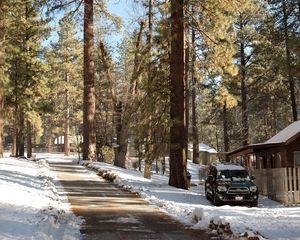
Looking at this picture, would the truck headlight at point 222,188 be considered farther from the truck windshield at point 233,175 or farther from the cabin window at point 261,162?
the cabin window at point 261,162

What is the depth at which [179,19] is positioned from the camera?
21.4 m

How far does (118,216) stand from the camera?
13.1 m

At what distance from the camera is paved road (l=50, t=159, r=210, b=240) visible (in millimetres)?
10367

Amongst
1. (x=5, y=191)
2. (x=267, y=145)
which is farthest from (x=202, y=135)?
(x=5, y=191)

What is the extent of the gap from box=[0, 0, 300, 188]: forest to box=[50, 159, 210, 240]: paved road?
452 centimetres

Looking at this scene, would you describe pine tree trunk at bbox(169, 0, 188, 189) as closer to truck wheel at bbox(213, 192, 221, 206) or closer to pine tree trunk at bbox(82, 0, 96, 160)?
truck wheel at bbox(213, 192, 221, 206)

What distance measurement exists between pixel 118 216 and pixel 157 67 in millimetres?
11334

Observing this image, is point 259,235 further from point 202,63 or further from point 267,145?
point 267,145

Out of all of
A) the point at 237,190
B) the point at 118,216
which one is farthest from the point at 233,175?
the point at 118,216

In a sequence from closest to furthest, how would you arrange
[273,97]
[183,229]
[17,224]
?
1. [17,224]
2. [183,229]
3. [273,97]

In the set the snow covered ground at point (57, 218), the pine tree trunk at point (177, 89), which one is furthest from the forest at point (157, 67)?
the snow covered ground at point (57, 218)

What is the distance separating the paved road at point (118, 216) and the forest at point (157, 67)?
4.52 metres

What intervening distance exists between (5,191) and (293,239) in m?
8.66

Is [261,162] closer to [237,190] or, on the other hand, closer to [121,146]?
[121,146]
